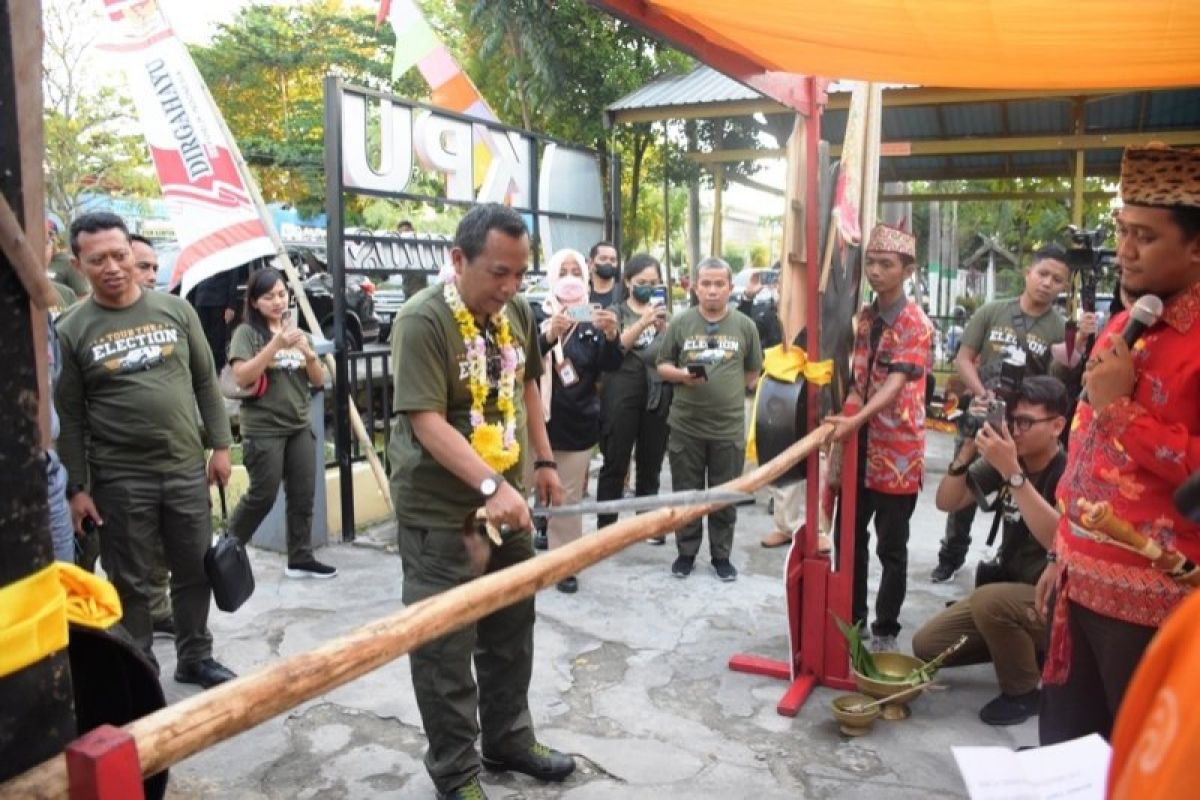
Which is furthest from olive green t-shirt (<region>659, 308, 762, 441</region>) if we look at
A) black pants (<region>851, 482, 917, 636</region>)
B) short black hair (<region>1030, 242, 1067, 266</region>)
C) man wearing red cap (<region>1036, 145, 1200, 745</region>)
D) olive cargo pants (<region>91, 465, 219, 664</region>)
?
man wearing red cap (<region>1036, 145, 1200, 745</region>)

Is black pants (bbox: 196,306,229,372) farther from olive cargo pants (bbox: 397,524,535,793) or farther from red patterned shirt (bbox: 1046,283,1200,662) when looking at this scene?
red patterned shirt (bbox: 1046,283,1200,662)

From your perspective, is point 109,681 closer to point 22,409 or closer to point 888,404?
point 22,409

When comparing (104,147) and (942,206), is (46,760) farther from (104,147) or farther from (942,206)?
(942,206)

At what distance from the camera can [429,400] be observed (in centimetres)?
270

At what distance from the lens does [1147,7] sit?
2.64 metres

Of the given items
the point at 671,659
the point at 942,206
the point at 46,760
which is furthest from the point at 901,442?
the point at 942,206

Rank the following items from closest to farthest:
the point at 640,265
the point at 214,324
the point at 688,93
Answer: the point at 640,265
the point at 214,324
the point at 688,93

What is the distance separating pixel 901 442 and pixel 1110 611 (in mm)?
1998

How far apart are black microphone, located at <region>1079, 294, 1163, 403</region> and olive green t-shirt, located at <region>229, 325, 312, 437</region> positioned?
409 cm

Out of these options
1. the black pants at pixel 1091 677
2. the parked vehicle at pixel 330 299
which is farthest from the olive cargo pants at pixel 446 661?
the parked vehicle at pixel 330 299

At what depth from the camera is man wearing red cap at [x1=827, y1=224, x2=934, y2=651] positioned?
3.96 meters

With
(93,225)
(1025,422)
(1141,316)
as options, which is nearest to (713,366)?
(1025,422)

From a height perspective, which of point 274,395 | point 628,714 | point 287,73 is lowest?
point 628,714

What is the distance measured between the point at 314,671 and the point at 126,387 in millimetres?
2557
